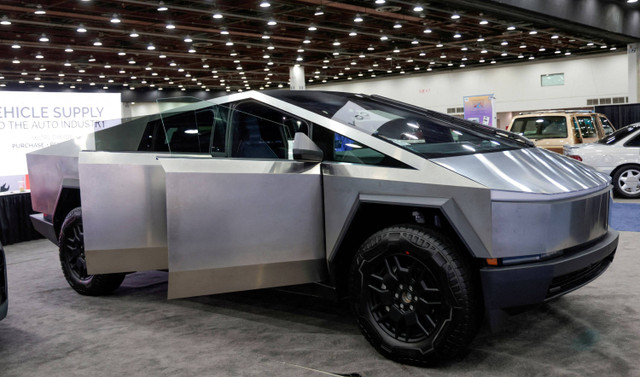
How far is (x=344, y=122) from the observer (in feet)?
11.5

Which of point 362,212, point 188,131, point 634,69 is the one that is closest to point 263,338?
point 362,212

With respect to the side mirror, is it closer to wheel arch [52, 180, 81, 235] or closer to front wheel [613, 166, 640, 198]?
wheel arch [52, 180, 81, 235]

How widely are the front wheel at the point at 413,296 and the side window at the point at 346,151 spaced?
0.37 meters

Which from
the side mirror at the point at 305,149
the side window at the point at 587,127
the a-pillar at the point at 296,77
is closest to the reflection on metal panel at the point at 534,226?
the side mirror at the point at 305,149

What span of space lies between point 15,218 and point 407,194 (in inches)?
258

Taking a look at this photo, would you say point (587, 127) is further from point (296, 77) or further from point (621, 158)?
point (296, 77)

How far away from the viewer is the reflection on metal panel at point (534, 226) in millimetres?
2844

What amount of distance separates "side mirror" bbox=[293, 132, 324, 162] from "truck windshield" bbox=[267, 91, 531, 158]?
0.29 meters

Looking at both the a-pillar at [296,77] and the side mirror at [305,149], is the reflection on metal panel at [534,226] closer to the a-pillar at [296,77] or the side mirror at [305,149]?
the side mirror at [305,149]

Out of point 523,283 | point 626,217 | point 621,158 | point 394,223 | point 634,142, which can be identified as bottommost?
point 626,217

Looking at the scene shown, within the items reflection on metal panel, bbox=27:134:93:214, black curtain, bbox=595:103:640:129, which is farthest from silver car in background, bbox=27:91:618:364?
black curtain, bbox=595:103:640:129

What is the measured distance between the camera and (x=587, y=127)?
13047 mm

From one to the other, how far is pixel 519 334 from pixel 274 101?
204 cm

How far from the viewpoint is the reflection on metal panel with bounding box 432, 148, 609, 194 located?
296 centimetres
